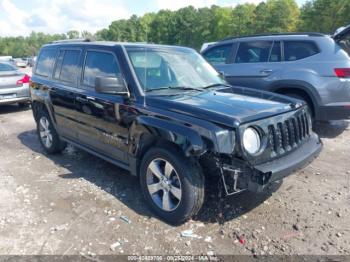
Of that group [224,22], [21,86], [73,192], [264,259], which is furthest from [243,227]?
[224,22]

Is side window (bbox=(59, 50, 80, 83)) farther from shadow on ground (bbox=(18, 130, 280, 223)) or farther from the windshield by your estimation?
shadow on ground (bbox=(18, 130, 280, 223))

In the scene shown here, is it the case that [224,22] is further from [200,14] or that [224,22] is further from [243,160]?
[243,160]

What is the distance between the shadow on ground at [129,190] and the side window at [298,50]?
10.5ft

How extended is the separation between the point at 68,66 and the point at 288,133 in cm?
340

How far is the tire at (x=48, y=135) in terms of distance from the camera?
5.77m

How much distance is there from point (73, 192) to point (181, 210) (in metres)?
1.76

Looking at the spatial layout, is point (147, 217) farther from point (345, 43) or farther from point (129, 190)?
point (345, 43)

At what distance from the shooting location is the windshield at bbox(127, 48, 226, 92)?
3.96 m

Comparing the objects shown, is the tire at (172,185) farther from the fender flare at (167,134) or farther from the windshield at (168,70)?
the windshield at (168,70)

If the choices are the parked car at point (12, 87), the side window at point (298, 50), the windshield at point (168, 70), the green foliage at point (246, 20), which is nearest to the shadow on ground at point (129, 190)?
the windshield at point (168, 70)

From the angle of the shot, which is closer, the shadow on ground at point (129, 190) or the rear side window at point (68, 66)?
the shadow on ground at point (129, 190)

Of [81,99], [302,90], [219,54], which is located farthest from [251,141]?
[219,54]

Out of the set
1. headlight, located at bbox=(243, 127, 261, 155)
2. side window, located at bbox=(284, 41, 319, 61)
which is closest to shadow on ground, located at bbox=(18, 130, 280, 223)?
headlight, located at bbox=(243, 127, 261, 155)

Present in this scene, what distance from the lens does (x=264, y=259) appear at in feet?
9.87
